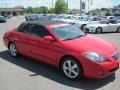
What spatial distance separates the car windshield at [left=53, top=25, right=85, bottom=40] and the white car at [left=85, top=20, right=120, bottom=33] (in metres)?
13.5

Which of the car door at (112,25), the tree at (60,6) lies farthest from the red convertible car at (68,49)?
the tree at (60,6)

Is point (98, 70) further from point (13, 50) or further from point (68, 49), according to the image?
point (13, 50)

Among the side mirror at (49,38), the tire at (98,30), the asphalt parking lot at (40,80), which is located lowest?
the tire at (98,30)

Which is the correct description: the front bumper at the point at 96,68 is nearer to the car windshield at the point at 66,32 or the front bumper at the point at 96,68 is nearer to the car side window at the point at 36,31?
the car windshield at the point at 66,32

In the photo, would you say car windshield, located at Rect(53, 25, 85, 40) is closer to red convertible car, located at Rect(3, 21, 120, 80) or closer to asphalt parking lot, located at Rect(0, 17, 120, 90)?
red convertible car, located at Rect(3, 21, 120, 80)

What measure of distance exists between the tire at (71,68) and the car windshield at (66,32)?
0.81m

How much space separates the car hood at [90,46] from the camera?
6.57 meters

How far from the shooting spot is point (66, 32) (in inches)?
302

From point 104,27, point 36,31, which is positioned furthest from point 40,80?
point 104,27

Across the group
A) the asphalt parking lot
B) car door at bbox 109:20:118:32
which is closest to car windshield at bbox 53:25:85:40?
the asphalt parking lot

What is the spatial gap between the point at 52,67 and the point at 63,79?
1.19 metres

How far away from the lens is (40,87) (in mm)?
6195

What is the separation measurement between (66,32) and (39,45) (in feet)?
3.02

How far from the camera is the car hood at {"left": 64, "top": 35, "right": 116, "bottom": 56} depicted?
21.6 feet
